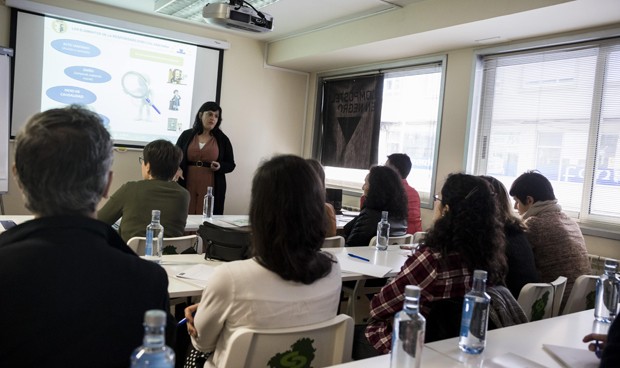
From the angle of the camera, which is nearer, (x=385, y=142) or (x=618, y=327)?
(x=618, y=327)

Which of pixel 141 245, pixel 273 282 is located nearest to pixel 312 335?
pixel 273 282

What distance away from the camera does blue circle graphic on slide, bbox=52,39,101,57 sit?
5.07 metres

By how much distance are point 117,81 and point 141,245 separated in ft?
11.4

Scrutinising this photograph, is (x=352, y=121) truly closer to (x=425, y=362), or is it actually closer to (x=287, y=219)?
(x=287, y=219)

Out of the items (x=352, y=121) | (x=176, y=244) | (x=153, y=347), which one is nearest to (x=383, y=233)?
(x=176, y=244)

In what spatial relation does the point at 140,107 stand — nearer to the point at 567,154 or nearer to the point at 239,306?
the point at 567,154

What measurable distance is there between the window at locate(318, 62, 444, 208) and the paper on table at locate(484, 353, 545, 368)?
3.83 m

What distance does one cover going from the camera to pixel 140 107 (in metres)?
5.61

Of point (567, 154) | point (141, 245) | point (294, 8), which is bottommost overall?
point (141, 245)

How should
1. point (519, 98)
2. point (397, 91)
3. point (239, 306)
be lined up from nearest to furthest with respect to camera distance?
point (239, 306) < point (519, 98) < point (397, 91)

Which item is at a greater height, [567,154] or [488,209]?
[567,154]

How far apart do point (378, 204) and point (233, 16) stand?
1.76 metres

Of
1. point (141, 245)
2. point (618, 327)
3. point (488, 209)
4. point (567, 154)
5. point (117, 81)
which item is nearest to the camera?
point (618, 327)

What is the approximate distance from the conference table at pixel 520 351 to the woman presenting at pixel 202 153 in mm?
3639
